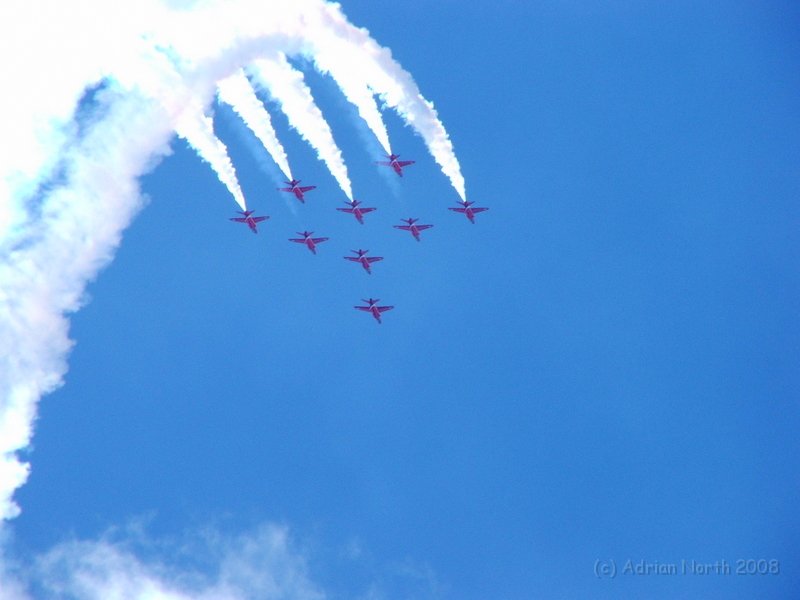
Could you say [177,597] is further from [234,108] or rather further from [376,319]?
[234,108]

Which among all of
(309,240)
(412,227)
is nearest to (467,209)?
(412,227)

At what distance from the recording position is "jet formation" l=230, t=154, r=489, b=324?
72.0m

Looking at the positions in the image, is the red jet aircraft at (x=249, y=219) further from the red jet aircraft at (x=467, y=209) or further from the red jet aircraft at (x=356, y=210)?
the red jet aircraft at (x=467, y=209)

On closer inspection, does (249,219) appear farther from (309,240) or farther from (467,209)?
(467,209)

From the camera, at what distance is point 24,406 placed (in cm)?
6531

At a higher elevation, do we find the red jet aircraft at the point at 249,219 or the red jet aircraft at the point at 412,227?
the red jet aircraft at the point at 412,227

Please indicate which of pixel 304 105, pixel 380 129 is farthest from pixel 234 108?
pixel 380 129

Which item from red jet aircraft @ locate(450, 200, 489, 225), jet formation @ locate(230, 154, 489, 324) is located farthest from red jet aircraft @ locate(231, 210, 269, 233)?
red jet aircraft @ locate(450, 200, 489, 225)

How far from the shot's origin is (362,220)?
7400 cm

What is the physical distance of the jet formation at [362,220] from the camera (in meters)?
72.0

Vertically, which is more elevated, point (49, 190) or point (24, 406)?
point (49, 190)

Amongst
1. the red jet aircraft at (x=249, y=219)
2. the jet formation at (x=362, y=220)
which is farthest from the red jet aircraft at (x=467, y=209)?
the red jet aircraft at (x=249, y=219)

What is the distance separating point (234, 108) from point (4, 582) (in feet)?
93.2

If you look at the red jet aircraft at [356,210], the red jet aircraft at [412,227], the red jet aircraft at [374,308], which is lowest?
the red jet aircraft at [374,308]
